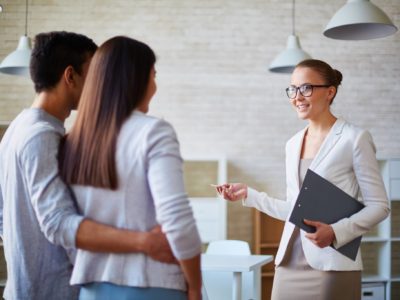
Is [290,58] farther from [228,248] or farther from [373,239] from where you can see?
[373,239]

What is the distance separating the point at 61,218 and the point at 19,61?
3.29 metres

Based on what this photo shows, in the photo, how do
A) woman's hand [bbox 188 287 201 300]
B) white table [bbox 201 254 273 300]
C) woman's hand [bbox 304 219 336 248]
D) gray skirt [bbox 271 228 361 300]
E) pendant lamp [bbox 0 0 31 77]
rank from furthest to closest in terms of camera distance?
pendant lamp [bbox 0 0 31 77], white table [bbox 201 254 273 300], gray skirt [bbox 271 228 361 300], woman's hand [bbox 304 219 336 248], woman's hand [bbox 188 287 201 300]

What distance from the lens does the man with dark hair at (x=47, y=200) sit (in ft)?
4.43

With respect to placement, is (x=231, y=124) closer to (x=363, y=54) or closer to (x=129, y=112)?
(x=363, y=54)

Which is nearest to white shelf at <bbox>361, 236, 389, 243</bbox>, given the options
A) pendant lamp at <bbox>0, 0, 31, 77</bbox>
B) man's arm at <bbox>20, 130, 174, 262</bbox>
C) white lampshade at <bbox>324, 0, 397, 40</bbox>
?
white lampshade at <bbox>324, 0, 397, 40</bbox>

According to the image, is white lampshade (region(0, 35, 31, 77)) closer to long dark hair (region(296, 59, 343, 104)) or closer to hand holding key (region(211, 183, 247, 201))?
hand holding key (region(211, 183, 247, 201))

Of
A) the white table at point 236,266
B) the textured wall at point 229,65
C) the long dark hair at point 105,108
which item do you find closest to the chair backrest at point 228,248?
the white table at point 236,266

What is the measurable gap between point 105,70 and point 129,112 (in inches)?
5.5

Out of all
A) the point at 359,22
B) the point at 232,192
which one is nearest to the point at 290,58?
the point at 359,22

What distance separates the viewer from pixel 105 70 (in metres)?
1.39

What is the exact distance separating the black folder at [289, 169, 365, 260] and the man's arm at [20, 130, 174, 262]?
803 mm

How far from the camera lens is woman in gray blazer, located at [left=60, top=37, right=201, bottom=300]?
4.18ft

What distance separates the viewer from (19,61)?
4316mm

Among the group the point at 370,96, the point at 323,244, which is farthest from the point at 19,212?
the point at 370,96
